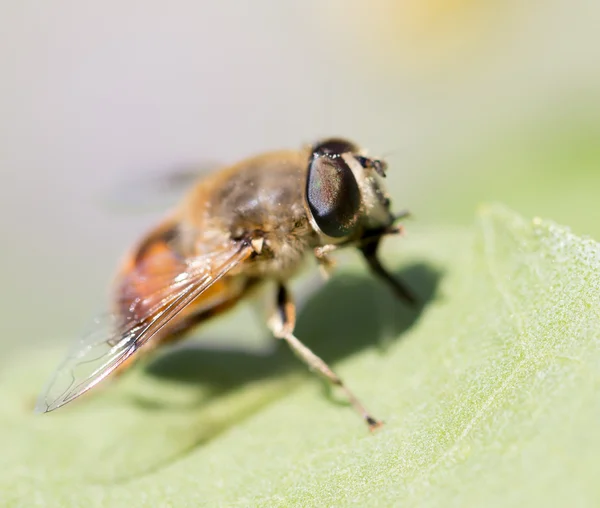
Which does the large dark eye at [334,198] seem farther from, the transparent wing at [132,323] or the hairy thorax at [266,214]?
the transparent wing at [132,323]

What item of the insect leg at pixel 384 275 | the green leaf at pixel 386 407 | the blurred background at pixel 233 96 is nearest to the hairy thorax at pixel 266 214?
the insect leg at pixel 384 275

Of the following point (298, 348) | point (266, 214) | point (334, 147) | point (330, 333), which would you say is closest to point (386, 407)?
point (298, 348)

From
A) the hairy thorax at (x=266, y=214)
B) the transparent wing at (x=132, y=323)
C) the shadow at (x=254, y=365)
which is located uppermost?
the hairy thorax at (x=266, y=214)

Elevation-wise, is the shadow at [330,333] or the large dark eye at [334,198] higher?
the large dark eye at [334,198]

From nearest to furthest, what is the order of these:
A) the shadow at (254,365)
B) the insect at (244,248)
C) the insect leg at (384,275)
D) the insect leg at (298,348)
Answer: the insect leg at (298,348), the insect at (244,248), the shadow at (254,365), the insect leg at (384,275)

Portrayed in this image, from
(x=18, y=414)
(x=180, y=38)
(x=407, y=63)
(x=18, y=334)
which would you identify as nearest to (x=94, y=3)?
(x=180, y=38)

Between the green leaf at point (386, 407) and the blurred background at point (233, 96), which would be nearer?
the green leaf at point (386, 407)

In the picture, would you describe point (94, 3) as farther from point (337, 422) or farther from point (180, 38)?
point (337, 422)
